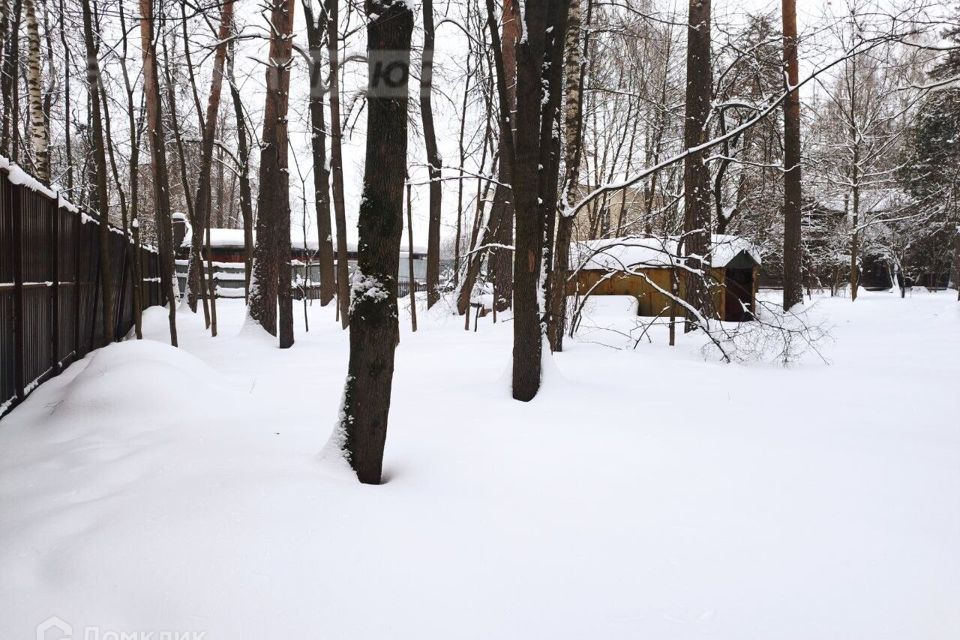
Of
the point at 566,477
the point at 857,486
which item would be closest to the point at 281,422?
the point at 566,477

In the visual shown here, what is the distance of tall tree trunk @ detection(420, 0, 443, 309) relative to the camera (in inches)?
423

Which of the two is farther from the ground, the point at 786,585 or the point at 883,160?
the point at 883,160

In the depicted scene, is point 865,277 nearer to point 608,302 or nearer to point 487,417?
point 608,302

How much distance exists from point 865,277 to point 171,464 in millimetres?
41572

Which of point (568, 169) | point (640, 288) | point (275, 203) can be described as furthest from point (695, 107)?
point (275, 203)

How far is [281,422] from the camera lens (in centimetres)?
407

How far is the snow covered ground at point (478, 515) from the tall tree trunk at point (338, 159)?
18.5 ft

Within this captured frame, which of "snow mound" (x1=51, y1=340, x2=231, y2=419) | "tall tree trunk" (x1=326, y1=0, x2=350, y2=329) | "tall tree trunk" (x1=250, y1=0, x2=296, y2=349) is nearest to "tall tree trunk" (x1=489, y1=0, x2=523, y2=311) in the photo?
"tall tree trunk" (x1=326, y1=0, x2=350, y2=329)

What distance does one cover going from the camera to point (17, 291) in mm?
4496

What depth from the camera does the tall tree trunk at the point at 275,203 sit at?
9031 millimetres

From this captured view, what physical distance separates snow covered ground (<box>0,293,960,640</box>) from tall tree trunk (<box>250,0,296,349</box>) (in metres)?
4.30

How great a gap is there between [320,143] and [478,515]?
1075 cm

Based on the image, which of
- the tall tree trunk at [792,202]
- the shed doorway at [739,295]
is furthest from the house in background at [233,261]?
the tall tree trunk at [792,202]

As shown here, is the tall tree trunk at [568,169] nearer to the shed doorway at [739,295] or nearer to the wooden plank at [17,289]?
the wooden plank at [17,289]
